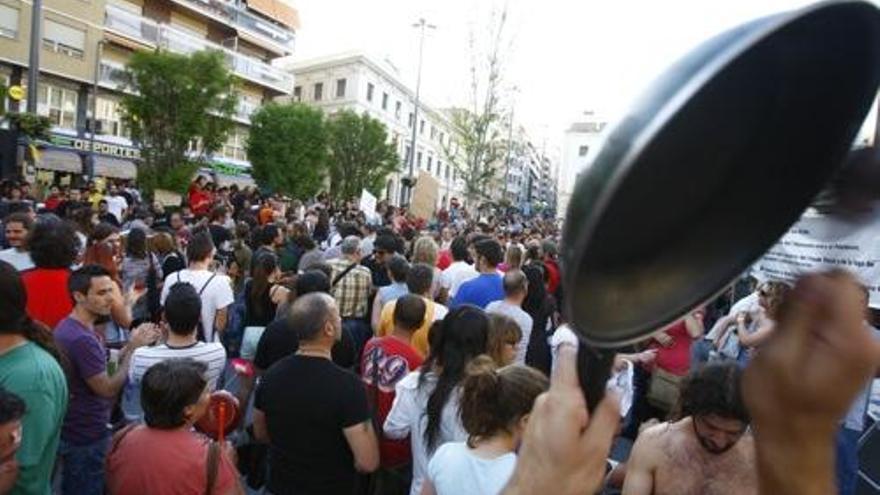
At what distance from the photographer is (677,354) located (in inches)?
223

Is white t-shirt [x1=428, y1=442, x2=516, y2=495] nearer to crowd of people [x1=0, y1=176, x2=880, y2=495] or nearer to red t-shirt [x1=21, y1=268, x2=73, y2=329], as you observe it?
crowd of people [x1=0, y1=176, x2=880, y2=495]

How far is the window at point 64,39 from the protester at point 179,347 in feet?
98.3

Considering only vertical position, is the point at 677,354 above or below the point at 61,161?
below

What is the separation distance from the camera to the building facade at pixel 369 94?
54031 millimetres

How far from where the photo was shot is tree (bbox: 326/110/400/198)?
140 ft

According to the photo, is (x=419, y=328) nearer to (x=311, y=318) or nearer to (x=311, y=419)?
(x=311, y=318)

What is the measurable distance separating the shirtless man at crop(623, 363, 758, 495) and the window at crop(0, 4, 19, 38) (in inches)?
1220

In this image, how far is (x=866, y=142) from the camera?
978 mm

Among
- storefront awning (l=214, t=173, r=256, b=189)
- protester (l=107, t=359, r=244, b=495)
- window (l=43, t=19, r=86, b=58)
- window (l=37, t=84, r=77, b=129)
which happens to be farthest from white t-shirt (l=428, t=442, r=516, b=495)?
storefront awning (l=214, t=173, r=256, b=189)

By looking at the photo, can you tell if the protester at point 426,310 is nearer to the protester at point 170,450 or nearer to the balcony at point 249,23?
the protester at point 170,450

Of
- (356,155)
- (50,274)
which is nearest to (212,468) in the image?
(50,274)

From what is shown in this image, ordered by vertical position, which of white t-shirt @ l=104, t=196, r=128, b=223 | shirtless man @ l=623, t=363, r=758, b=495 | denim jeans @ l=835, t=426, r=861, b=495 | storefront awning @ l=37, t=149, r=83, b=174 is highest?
storefront awning @ l=37, t=149, r=83, b=174

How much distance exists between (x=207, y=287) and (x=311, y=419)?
2386 mm

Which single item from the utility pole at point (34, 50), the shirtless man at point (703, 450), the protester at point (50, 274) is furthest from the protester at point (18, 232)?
the utility pole at point (34, 50)
